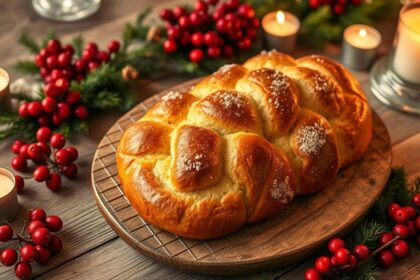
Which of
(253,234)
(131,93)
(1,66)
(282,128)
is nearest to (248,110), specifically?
(282,128)

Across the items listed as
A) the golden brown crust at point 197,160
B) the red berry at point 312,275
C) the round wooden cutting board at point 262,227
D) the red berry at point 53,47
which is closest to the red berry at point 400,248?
the round wooden cutting board at point 262,227

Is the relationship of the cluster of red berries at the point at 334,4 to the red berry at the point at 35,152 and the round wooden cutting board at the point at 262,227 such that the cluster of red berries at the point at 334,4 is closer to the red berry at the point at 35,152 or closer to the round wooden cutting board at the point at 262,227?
the round wooden cutting board at the point at 262,227

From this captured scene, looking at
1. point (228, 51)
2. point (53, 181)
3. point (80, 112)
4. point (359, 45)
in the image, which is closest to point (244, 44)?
point (228, 51)

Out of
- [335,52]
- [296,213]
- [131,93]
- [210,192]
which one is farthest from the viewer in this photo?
A: [335,52]

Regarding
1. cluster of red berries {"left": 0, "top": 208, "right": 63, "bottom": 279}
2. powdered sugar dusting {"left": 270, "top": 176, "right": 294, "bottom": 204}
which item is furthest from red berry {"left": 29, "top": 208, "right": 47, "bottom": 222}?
powdered sugar dusting {"left": 270, "top": 176, "right": 294, "bottom": 204}

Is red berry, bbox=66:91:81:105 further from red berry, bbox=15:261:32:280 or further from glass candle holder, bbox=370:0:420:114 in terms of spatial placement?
glass candle holder, bbox=370:0:420:114

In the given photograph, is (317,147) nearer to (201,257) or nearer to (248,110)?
(248,110)

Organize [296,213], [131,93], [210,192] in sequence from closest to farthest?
[210,192] < [296,213] < [131,93]
